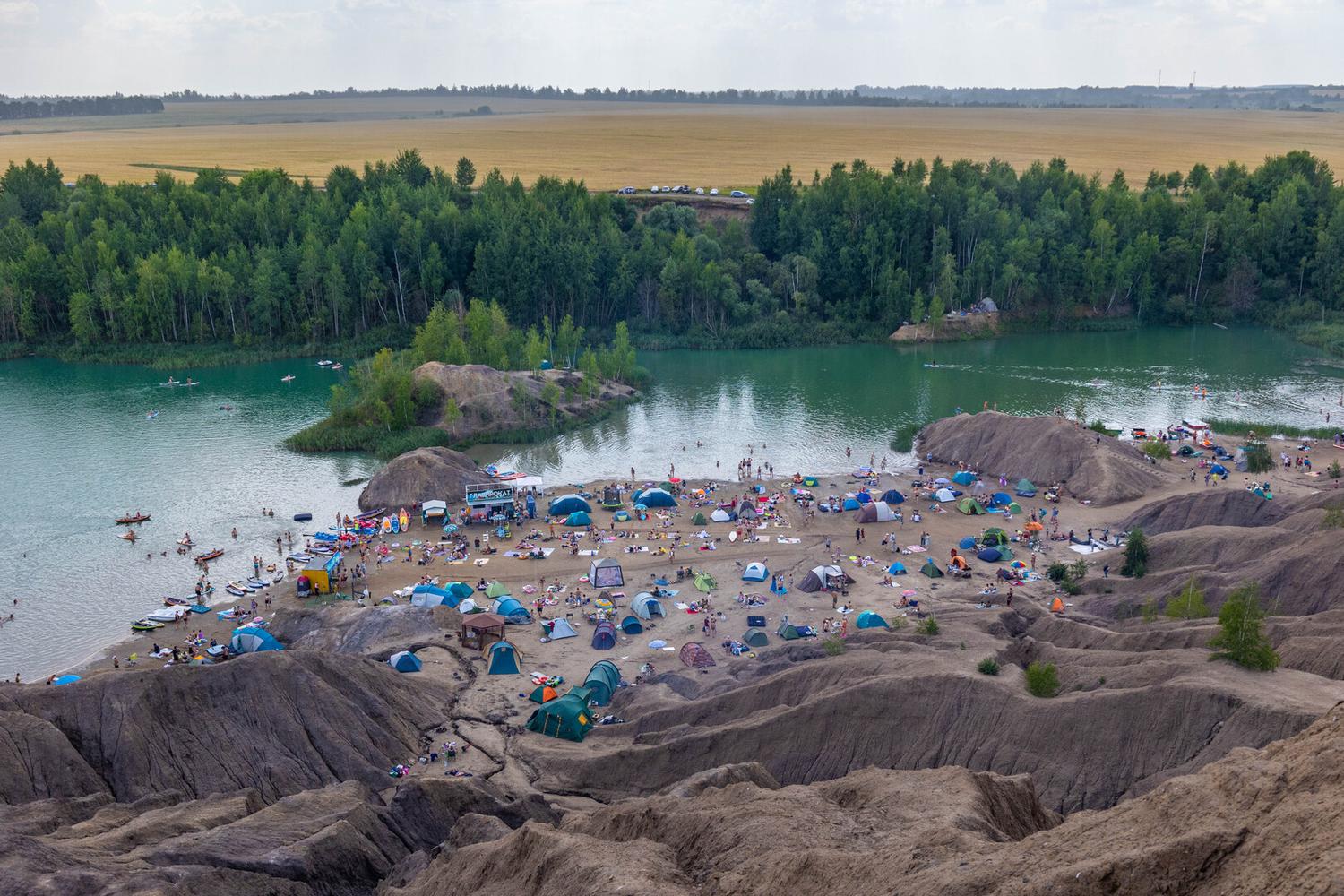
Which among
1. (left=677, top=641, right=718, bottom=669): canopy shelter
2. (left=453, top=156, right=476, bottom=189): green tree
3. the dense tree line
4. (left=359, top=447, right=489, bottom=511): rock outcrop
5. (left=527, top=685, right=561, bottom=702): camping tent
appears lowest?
(left=527, top=685, right=561, bottom=702): camping tent

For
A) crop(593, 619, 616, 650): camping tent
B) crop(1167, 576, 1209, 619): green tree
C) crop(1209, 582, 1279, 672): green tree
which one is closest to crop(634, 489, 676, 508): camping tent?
crop(593, 619, 616, 650): camping tent

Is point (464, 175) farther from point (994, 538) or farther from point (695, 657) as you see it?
point (695, 657)

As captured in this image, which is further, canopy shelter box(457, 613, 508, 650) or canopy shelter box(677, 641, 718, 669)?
canopy shelter box(457, 613, 508, 650)

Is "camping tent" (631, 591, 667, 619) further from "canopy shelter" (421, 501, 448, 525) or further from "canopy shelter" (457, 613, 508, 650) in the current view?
"canopy shelter" (421, 501, 448, 525)

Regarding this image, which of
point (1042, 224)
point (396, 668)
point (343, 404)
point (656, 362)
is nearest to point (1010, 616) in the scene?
point (396, 668)

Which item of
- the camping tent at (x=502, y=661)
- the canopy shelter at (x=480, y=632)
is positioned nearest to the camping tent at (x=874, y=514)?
the canopy shelter at (x=480, y=632)

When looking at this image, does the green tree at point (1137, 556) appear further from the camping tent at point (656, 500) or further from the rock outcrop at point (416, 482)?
the rock outcrop at point (416, 482)
